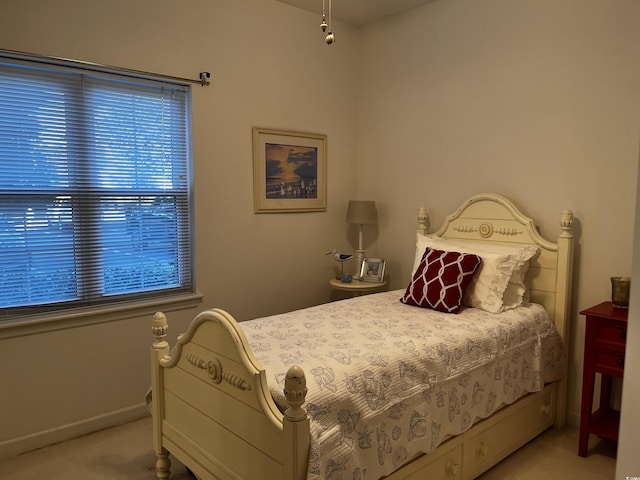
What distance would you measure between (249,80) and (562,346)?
2657mm

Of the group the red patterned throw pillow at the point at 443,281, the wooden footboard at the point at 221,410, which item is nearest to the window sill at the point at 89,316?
the wooden footboard at the point at 221,410

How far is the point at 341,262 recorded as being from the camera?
3926 millimetres

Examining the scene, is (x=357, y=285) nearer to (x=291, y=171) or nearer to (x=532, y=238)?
(x=291, y=171)

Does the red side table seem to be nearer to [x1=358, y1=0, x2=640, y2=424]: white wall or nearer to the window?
[x1=358, y1=0, x2=640, y2=424]: white wall

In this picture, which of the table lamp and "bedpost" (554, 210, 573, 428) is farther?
the table lamp

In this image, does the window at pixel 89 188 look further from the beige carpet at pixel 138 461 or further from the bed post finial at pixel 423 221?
the bed post finial at pixel 423 221

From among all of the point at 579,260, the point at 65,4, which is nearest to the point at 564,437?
the point at 579,260

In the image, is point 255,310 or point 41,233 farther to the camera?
point 255,310

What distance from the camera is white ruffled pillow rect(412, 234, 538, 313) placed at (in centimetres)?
262

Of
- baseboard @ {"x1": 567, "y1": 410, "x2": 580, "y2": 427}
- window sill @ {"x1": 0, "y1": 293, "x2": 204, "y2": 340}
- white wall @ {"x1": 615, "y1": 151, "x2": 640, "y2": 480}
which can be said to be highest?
white wall @ {"x1": 615, "y1": 151, "x2": 640, "y2": 480}

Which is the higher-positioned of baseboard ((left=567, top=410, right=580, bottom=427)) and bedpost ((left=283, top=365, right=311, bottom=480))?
bedpost ((left=283, top=365, right=311, bottom=480))

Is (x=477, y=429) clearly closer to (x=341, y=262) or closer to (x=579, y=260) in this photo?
(x=579, y=260)

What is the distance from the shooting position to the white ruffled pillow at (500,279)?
8.61ft

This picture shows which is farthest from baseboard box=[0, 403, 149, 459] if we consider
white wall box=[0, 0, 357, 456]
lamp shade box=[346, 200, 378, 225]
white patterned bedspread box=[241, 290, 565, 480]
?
lamp shade box=[346, 200, 378, 225]
